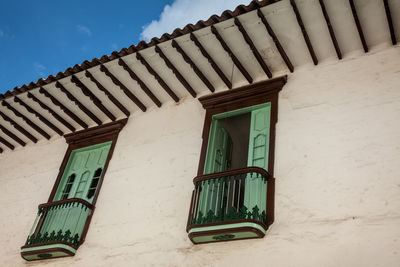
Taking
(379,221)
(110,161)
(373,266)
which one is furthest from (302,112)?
(110,161)

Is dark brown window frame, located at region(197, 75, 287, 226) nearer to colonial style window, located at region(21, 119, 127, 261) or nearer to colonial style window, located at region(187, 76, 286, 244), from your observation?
colonial style window, located at region(187, 76, 286, 244)

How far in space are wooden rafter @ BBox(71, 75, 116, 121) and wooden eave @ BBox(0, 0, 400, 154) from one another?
17mm

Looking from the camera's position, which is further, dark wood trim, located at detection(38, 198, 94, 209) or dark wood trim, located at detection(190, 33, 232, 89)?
dark wood trim, located at detection(38, 198, 94, 209)

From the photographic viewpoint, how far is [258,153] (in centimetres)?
652

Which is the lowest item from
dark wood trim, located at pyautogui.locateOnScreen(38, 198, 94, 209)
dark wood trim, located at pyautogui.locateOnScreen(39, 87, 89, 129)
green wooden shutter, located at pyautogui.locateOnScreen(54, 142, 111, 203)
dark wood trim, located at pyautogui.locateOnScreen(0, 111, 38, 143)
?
dark wood trim, located at pyautogui.locateOnScreen(38, 198, 94, 209)

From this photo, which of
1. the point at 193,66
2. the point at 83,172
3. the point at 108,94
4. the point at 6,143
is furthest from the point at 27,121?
the point at 193,66

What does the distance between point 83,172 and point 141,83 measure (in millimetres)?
1885

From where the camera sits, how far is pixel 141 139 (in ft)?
26.0

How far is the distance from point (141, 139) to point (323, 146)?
126 inches

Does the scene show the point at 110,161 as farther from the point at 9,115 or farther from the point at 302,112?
the point at 302,112

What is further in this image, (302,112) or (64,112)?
(64,112)

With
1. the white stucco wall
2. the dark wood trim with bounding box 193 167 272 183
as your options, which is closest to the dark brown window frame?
the white stucco wall

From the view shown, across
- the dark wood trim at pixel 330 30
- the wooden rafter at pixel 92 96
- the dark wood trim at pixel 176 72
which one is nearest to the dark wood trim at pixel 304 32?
the dark wood trim at pixel 330 30

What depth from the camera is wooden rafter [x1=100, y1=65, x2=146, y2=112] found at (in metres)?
7.67
